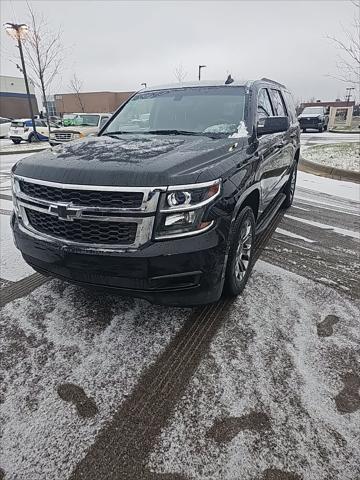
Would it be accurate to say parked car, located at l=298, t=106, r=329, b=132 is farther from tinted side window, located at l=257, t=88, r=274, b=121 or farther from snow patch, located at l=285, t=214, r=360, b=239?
tinted side window, located at l=257, t=88, r=274, b=121

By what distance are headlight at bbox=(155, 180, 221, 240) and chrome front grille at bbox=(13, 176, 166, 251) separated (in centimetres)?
6

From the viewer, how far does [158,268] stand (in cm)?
216

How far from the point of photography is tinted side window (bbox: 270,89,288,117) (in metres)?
4.28

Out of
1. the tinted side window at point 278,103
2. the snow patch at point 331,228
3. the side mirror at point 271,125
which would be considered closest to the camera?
the side mirror at point 271,125

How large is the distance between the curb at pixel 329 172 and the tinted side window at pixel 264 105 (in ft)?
17.9

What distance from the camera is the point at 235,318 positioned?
109 inches

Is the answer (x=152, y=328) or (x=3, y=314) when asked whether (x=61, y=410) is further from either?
(x=3, y=314)

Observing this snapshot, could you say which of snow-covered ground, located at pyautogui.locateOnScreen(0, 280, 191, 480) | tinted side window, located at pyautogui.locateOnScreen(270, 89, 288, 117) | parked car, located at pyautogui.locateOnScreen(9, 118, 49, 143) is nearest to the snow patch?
tinted side window, located at pyautogui.locateOnScreen(270, 89, 288, 117)

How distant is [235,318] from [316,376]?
0.76m

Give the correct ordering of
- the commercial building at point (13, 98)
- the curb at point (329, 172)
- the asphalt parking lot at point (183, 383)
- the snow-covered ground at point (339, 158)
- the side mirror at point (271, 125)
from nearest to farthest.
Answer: the asphalt parking lot at point (183, 383)
the side mirror at point (271, 125)
the curb at point (329, 172)
the snow-covered ground at point (339, 158)
the commercial building at point (13, 98)

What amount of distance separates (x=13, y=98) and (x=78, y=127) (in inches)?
2025

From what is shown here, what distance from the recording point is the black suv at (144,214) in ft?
7.00

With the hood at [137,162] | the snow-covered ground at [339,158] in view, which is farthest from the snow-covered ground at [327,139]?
the hood at [137,162]

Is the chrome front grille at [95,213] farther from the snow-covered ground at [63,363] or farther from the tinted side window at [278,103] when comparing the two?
the tinted side window at [278,103]
